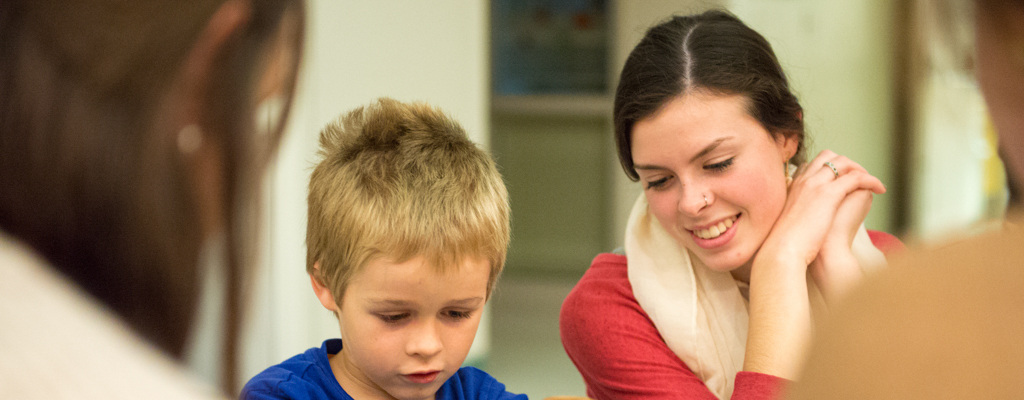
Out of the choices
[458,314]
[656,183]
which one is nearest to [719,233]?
[656,183]

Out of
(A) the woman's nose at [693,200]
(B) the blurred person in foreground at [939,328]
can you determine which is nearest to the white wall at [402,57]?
(A) the woman's nose at [693,200]

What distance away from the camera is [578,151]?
4281 mm

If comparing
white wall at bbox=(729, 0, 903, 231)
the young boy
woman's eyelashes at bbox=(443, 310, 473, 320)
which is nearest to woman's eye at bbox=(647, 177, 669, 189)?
the young boy

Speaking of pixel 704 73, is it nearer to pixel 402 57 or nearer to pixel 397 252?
pixel 397 252

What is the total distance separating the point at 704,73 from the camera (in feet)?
3.71

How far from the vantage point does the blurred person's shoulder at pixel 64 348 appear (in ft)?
0.71

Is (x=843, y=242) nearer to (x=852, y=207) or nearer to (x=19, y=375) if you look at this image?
(x=852, y=207)

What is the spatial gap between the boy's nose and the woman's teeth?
0.46 m

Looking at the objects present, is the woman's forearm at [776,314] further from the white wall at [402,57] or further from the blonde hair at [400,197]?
the white wall at [402,57]

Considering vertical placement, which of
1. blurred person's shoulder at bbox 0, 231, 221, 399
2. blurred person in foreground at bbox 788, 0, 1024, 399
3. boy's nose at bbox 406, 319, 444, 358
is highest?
blurred person in foreground at bbox 788, 0, 1024, 399

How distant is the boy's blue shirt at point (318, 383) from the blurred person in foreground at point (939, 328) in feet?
2.19

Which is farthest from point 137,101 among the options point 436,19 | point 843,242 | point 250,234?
point 436,19

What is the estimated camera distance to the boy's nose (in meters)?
0.84

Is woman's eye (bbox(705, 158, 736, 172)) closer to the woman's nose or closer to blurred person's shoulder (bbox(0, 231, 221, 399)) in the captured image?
the woman's nose
